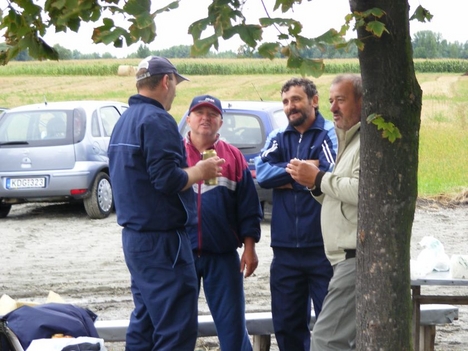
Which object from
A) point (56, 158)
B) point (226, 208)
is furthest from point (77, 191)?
point (226, 208)

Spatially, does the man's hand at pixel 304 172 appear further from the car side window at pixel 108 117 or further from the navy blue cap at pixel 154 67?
the car side window at pixel 108 117

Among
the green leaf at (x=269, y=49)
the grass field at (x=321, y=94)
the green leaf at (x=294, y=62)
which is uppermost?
the green leaf at (x=269, y=49)

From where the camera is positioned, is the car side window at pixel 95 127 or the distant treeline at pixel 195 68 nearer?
the car side window at pixel 95 127

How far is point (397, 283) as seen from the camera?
359 centimetres

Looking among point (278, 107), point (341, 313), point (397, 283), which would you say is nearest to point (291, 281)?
point (341, 313)

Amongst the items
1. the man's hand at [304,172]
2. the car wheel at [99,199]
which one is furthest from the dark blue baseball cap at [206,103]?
the car wheel at [99,199]

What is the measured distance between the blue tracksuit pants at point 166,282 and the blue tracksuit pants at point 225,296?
0.50 m

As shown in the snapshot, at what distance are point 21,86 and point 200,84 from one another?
33.3 ft

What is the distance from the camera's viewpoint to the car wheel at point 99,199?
13.9 m

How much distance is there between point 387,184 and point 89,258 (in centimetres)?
791

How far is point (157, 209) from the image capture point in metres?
4.89

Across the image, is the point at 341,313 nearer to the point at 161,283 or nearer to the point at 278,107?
the point at 161,283

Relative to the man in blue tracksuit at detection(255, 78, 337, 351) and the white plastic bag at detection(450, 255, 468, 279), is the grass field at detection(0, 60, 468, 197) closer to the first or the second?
the white plastic bag at detection(450, 255, 468, 279)

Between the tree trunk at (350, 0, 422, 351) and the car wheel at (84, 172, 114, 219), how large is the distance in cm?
1052
